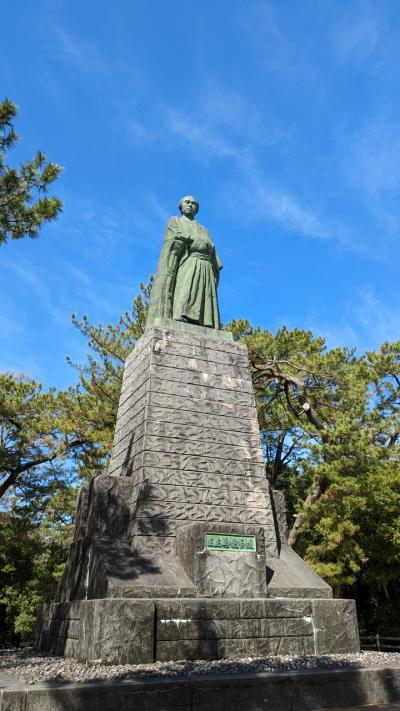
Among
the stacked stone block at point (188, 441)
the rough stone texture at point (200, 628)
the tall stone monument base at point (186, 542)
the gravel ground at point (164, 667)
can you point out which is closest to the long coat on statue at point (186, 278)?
the tall stone monument base at point (186, 542)

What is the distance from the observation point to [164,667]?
454 centimetres

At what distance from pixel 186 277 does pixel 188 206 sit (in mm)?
1546

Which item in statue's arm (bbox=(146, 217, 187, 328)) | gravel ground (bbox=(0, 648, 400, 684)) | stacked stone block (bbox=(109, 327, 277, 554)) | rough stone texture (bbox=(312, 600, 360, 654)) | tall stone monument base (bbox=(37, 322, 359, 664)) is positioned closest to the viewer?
gravel ground (bbox=(0, 648, 400, 684))

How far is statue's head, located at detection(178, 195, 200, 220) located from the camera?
9.63 metres

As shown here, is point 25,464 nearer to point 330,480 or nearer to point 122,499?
point 330,480

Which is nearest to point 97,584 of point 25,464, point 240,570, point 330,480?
point 240,570

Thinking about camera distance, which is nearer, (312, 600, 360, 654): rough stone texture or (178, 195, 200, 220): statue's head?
(312, 600, 360, 654): rough stone texture

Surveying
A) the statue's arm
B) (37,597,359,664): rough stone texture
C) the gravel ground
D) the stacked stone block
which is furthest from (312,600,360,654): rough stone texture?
the statue's arm

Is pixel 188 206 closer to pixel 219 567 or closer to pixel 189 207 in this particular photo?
pixel 189 207

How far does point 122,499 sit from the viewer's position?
22.3 ft

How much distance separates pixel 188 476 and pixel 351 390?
7692 mm

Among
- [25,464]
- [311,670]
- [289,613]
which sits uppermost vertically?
[25,464]

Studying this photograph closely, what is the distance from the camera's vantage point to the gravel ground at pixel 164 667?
4.20m

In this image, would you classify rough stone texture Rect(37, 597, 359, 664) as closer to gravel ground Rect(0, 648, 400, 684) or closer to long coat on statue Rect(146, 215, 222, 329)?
gravel ground Rect(0, 648, 400, 684)
